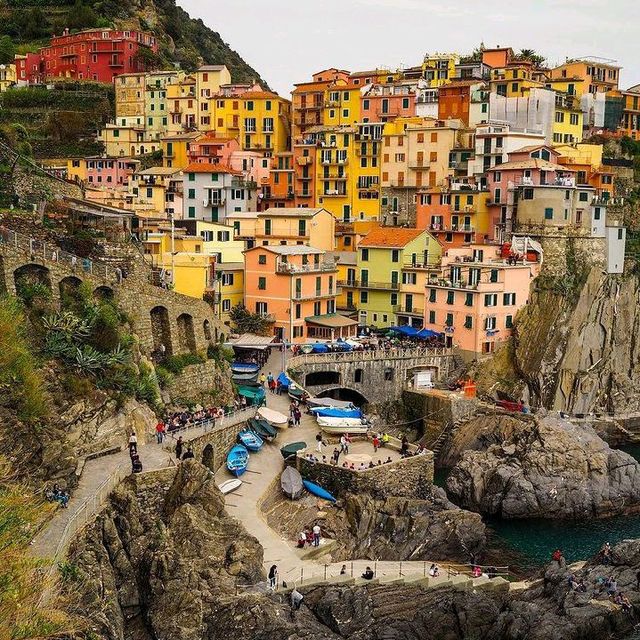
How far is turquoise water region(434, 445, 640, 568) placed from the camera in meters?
43.5

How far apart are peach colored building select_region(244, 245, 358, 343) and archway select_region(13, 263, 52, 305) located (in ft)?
75.6

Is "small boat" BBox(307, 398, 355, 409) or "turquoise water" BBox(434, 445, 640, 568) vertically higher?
"small boat" BBox(307, 398, 355, 409)

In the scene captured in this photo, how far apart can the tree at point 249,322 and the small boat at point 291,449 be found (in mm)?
17077

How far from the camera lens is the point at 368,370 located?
60188mm

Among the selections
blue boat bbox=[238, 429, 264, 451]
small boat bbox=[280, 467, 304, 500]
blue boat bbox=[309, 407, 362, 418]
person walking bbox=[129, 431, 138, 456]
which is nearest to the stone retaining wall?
small boat bbox=[280, 467, 304, 500]

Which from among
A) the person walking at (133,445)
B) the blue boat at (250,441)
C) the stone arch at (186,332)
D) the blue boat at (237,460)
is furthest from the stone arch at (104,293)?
the blue boat at (237,460)

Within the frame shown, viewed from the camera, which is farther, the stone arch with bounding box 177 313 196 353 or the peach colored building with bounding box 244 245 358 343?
the peach colored building with bounding box 244 245 358 343

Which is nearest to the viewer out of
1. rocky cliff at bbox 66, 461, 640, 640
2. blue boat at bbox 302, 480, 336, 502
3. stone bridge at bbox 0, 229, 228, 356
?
rocky cliff at bbox 66, 461, 640, 640

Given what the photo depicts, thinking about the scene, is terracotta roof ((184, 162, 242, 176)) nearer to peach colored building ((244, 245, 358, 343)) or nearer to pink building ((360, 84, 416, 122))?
peach colored building ((244, 245, 358, 343))

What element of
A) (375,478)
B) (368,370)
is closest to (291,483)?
(375,478)

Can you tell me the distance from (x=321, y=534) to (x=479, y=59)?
6748 cm

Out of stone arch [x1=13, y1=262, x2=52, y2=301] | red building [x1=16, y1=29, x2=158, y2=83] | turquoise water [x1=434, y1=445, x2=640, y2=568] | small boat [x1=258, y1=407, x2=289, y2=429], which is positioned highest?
red building [x1=16, y1=29, x2=158, y2=83]

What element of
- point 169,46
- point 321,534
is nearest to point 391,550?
point 321,534

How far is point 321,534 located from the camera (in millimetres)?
39375
